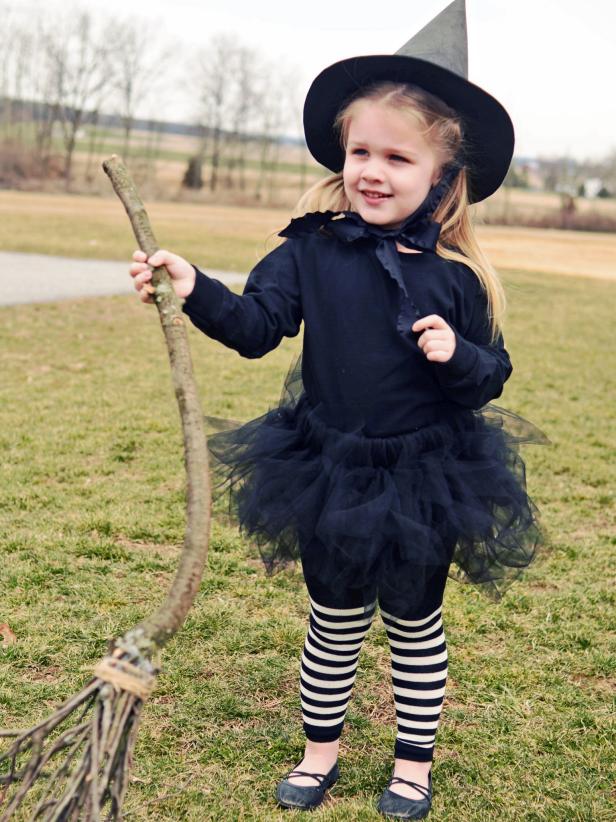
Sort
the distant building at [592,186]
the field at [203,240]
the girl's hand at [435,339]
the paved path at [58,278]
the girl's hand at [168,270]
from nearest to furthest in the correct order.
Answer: the girl's hand at [168,270] < the girl's hand at [435,339] < the paved path at [58,278] < the field at [203,240] < the distant building at [592,186]

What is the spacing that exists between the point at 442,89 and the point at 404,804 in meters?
1.74

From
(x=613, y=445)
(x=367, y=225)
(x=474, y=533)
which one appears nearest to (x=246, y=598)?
(x=474, y=533)

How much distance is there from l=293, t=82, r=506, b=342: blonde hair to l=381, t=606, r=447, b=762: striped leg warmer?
77 centimetres

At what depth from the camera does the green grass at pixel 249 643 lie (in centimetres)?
249

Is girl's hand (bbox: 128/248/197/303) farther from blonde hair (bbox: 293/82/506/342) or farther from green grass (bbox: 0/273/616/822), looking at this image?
green grass (bbox: 0/273/616/822)

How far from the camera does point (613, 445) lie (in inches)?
239

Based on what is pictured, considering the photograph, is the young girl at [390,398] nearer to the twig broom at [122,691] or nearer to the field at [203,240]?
the twig broom at [122,691]

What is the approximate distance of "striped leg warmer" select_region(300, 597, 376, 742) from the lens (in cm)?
239

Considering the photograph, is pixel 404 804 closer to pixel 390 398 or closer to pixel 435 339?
pixel 390 398

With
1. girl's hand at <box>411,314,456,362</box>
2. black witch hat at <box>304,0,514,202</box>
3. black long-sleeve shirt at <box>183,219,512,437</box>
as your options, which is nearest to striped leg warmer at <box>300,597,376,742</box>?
black long-sleeve shirt at <box>183,219,512,437</box>

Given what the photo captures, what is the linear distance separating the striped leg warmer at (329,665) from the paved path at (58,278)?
331 inches

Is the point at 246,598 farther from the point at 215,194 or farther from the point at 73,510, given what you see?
the point at 215,194

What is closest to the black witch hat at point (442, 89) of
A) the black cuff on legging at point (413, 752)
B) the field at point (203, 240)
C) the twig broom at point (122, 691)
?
the twig broom at point (122, 691)

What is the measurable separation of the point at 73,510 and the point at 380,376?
244 cm
